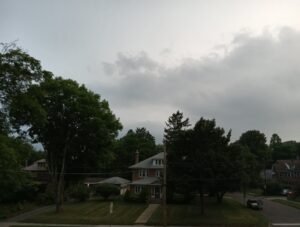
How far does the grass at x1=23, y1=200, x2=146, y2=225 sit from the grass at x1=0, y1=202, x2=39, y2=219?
14.4 ft

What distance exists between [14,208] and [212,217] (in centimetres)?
2590

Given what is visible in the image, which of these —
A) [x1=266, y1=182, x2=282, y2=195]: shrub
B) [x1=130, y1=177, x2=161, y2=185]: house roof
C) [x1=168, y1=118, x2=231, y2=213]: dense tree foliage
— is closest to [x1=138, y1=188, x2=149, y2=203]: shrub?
[x1=130, y1=177, x2=161, y2=185]: house roof

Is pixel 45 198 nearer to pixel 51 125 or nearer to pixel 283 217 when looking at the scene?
pixel 51 125

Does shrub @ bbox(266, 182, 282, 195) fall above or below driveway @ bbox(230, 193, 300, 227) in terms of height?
above

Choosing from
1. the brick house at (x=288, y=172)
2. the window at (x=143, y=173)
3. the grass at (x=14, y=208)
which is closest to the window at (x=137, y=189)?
the window at (x=143, y=173)

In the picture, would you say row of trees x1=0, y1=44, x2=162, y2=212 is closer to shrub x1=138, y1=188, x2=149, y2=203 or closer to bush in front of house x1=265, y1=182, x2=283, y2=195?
shrub x1=138, y1=188, x2=149, y2=203

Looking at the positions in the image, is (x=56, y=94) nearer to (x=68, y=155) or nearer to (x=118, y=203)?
(x=68, y=155)

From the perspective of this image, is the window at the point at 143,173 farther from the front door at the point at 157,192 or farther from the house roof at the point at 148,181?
the front door at the point at 157,192

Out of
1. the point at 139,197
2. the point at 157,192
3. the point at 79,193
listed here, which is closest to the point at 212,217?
the point at 139,197

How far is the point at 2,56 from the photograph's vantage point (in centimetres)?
3281

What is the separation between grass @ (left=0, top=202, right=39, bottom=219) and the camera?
5527cm

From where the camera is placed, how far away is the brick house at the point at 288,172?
134250 mm

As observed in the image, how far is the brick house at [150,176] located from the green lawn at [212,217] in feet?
30.1

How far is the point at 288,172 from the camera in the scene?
135500 mm
